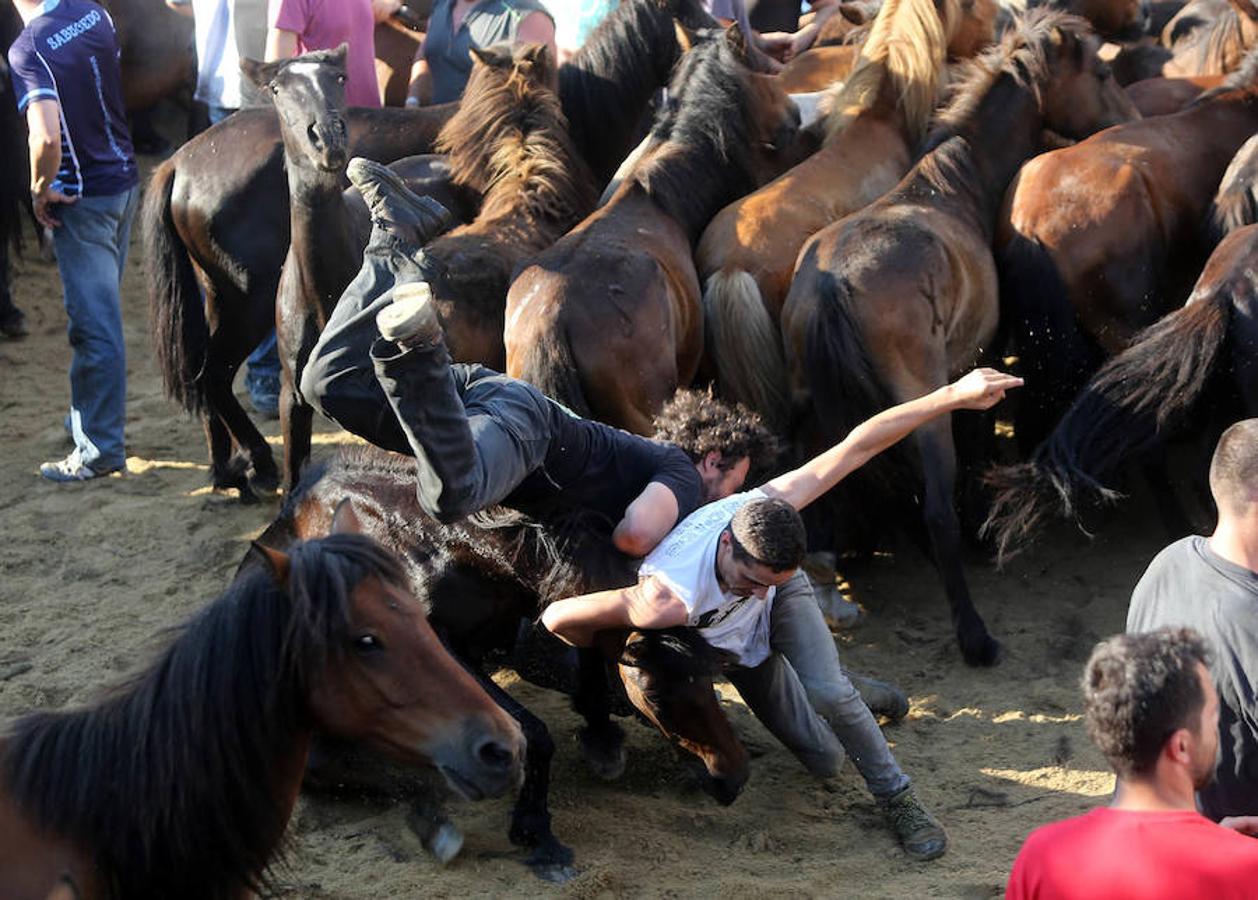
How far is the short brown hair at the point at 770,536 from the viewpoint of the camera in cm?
390

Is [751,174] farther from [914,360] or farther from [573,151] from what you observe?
[914,360]

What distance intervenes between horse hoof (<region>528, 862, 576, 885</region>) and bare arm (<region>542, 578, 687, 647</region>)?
67 cm

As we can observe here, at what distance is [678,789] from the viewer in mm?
4949

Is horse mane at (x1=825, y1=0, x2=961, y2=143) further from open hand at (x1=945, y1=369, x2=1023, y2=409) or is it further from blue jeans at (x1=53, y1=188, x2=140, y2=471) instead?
blue jeans at (x1=53, y1=188, x2=140, y2=471)

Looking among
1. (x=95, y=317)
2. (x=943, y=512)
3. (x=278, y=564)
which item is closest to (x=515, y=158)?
(x=95, y=317)

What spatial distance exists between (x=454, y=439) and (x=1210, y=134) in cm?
467

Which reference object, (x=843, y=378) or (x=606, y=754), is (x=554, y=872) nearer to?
(x=606, y=754)

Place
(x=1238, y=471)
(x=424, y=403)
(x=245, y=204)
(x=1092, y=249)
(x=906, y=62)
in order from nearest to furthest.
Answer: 1. (x=1238, y=471)
2. (x=424, y=403)
3. (x=1092, y=249)
4. (x=245, y=204)
5. (x=906, y=62)

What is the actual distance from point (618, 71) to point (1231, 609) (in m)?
4.94

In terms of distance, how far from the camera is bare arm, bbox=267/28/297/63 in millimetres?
7305

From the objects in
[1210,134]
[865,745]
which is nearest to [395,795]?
[865,745]

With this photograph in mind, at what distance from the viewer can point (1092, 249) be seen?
643 centimetres

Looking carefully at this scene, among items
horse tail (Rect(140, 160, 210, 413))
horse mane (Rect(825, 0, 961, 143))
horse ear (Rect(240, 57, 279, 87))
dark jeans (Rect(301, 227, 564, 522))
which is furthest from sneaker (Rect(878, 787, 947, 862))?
horse tail (Rect(140, 160, 210, 413))

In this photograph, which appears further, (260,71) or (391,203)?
(260,71)
